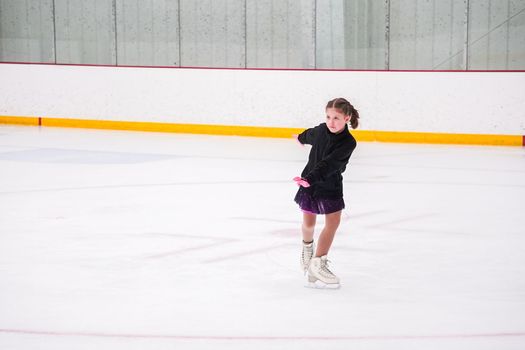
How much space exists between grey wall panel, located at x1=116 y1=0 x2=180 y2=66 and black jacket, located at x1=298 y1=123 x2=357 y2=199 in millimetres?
12584

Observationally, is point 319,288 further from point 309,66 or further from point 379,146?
point 309,66

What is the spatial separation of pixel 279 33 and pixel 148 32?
2.50 m

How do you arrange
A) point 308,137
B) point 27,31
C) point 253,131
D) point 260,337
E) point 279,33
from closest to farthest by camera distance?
1. point 260,337
2. point 308,137
3. point 253,131
4. point 279,33
5. point 27,31

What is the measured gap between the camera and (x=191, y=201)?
7734 mm

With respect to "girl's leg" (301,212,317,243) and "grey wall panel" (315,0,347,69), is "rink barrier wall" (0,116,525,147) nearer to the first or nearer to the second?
→ "grey wall panel" (315,0,347,69)

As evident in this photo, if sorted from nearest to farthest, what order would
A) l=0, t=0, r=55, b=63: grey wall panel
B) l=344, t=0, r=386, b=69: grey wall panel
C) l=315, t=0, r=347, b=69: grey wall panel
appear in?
l=344, t=0, r=386, b=69: grey wall panel, l=315, t=0, r=347, b=69: grey wall panel, l=0, t=0, r=55, b=63: grey wall panel

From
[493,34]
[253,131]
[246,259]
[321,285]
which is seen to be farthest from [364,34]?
[321,285]

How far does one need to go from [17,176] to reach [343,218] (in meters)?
3.76

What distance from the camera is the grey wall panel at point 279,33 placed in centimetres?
1570

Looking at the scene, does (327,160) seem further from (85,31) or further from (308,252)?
(85,31)

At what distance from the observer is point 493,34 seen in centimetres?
1460

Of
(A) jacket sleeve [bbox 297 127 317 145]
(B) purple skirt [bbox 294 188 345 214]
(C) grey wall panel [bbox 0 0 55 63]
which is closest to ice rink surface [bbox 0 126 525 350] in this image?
(B) purple skirt [bbox 294 188 345 214]

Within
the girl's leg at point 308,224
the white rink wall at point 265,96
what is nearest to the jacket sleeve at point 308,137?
the girl's leg at point 308,224

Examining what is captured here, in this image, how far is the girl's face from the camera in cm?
448
